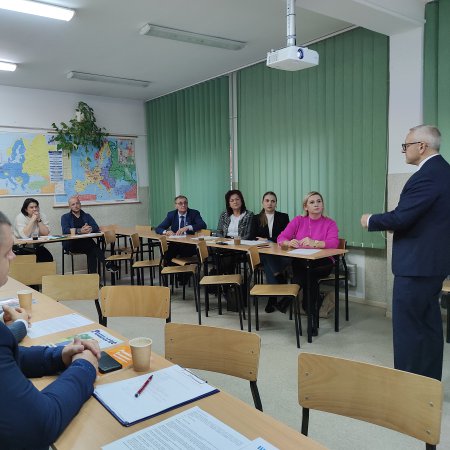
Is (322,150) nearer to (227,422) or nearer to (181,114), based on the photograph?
(181,114)

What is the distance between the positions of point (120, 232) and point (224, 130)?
7.15 ft

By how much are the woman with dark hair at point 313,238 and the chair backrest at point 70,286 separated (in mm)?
1933

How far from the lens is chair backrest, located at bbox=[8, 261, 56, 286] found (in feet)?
11.3

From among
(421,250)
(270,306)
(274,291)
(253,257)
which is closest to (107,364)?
(421,250)

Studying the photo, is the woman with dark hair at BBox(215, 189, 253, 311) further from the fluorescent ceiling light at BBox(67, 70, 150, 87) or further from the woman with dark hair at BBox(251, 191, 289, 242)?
the fluorescent ceiling light at BBox(67, 70, 150, 87)

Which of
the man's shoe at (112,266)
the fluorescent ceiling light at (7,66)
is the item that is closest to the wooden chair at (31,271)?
the man's shoe at (112,266)

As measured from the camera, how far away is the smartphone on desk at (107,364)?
1404 millimetres

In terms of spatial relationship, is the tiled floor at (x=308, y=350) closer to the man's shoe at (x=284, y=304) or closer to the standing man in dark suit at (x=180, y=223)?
the man's shoe at (x=284, y=304)

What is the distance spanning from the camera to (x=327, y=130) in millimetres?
4918

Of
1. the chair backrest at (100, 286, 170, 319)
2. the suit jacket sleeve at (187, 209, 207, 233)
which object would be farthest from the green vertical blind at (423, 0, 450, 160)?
the suit jacket sleeve at (187, 209, 207, 233)

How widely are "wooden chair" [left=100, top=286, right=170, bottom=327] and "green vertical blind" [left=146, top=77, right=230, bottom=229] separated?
4147 mm

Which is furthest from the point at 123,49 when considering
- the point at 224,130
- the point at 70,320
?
the point at 70,320

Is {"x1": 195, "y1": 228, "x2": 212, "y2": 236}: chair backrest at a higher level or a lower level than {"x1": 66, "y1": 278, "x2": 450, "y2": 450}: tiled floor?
higher

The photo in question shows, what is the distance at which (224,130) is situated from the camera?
6328 millimetres
